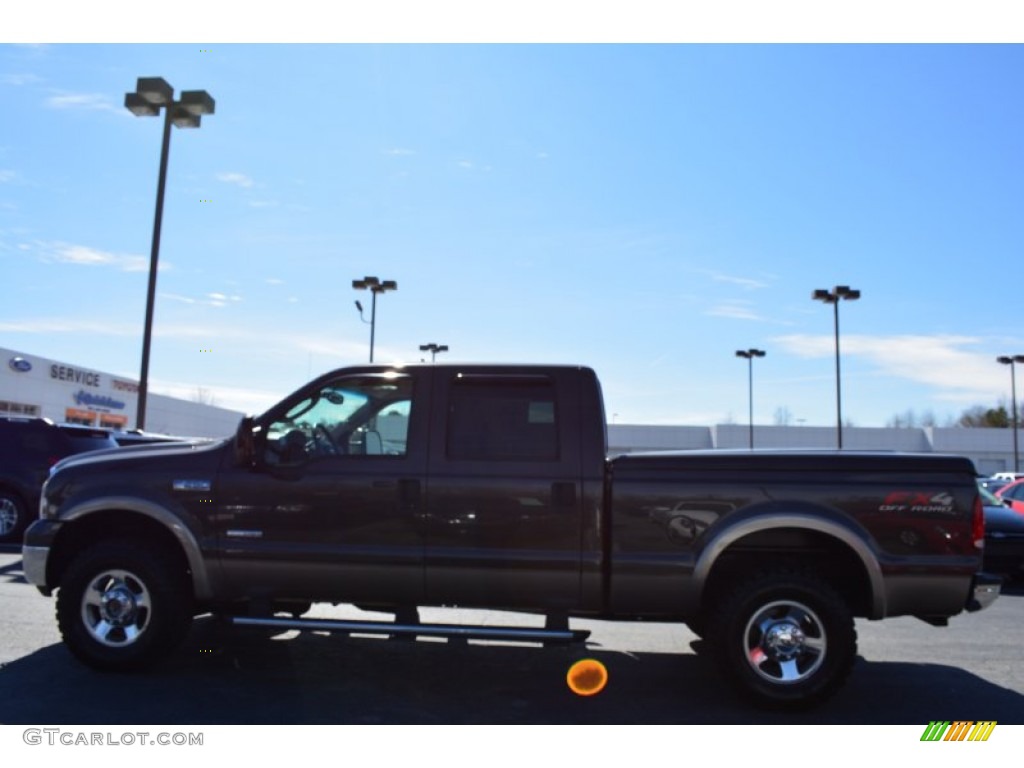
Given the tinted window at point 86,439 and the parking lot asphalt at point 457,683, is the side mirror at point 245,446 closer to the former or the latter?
the parking lot asphalt at point 457,683

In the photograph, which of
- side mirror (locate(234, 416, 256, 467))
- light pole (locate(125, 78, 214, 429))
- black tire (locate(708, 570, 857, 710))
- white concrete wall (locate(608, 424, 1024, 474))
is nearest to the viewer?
Result: black tire (locate(708, 570, 857, 710))

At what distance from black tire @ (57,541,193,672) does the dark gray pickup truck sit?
0.04 feet

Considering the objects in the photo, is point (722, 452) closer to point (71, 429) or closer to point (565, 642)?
point (565, 642)

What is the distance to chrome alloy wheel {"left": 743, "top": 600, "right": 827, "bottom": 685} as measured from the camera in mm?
5539

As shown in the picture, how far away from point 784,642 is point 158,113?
18.4m

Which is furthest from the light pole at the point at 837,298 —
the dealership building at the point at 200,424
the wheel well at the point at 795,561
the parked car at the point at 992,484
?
the wheel well at the point at 795,561

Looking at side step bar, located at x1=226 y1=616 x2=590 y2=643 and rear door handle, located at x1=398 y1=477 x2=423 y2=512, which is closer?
side step bar, located at x1=226 y1=616 x2=590 y2=643

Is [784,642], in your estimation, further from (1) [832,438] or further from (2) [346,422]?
(1) [832,438]

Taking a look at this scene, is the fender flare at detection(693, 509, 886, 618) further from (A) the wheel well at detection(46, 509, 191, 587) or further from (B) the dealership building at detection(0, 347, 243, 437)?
(B) the dealership building at detection(0, 347, 243, 437)

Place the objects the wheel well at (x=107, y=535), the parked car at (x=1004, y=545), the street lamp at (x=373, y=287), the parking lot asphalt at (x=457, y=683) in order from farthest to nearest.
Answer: the street lamp at (x=373, y=287), the parked car at (x=1004, y=545), the wheel well at (x=107, y=535), the parking lot asphalt at (x=457, y=683)

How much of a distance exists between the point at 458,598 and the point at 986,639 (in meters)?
5.15

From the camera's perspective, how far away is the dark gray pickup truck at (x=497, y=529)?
5.55 m

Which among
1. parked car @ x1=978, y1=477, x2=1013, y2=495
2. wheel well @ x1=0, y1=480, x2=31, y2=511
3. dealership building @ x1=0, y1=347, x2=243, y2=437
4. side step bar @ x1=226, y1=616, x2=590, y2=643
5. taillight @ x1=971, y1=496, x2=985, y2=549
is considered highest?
dealership building @ x1=0, y1=347, x2=243, y2=437
